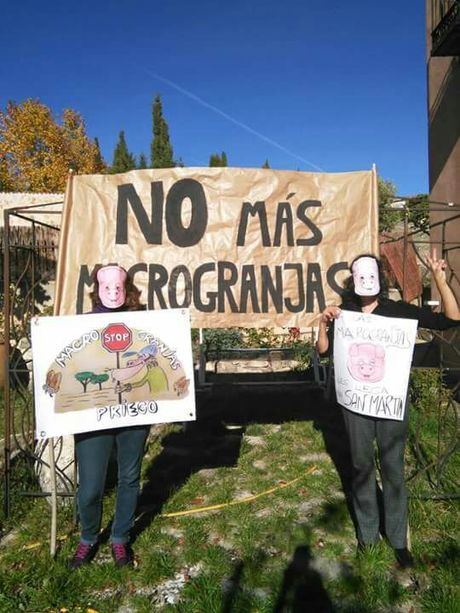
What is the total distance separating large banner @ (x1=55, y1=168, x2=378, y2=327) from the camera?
375cm

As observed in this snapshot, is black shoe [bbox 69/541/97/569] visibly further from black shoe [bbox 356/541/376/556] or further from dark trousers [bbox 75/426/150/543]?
black shoe [bbox 356/541/376/556]

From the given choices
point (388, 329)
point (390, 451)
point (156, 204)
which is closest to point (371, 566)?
point (390, 451)

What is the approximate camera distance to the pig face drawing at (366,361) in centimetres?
295

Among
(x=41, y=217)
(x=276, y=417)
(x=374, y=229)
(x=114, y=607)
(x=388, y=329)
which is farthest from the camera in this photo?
(x=41, y=217)

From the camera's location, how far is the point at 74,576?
294 cm

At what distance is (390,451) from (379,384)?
16.7 inches

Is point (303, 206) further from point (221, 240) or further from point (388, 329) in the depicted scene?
point (388, 329)

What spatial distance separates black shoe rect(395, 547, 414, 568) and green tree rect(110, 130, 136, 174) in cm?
4409

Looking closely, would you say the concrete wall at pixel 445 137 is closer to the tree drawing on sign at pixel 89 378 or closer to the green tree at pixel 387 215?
the green tree at pixel 387 215

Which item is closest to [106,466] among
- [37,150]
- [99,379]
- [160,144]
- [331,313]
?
[99,379]

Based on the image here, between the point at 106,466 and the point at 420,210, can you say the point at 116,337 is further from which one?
the point at 420,210

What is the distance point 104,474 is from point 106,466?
58 mm

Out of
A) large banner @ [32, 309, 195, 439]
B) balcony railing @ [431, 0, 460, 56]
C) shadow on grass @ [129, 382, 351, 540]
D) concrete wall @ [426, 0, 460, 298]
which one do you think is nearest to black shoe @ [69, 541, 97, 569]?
shadow on grass @ [129, 382, 351, 540]

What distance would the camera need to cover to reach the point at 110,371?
3070 mm
